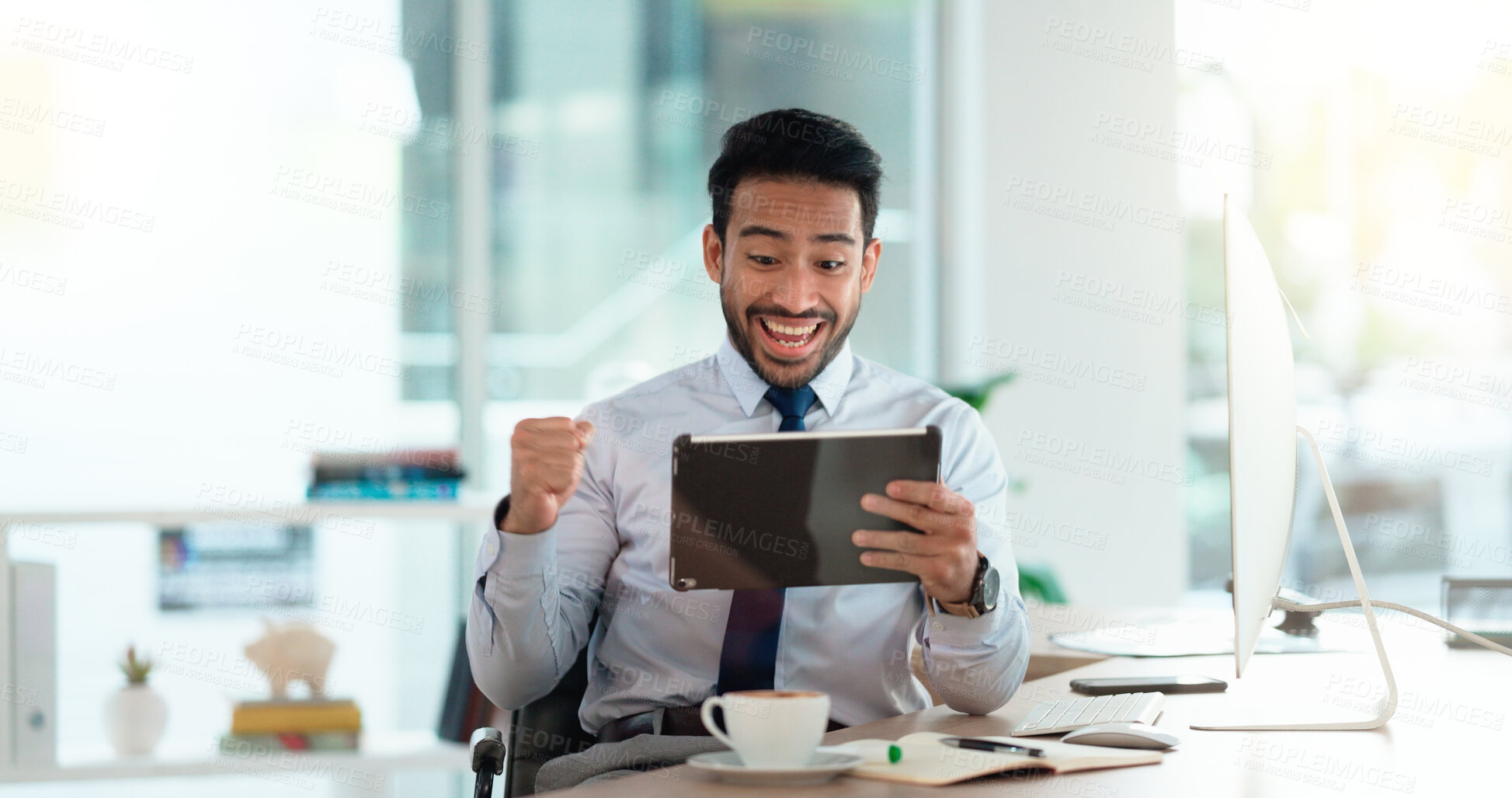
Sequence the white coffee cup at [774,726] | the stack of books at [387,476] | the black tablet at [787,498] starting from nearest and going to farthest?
the white coffee cup at [774,726]
the black tablet at [787,498]
the stack of books at [387,476]

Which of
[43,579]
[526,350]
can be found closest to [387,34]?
[526,350]

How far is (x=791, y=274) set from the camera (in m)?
1.78

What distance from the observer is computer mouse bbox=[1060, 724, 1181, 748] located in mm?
1215

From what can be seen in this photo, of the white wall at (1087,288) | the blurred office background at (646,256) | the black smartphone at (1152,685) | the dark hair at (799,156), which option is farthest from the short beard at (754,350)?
the white wall at (1087,288)

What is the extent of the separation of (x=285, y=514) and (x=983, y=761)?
2270 millimetres

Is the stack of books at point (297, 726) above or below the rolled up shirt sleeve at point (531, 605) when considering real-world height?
below

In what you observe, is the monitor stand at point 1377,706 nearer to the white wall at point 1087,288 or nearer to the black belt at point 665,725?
the black belt at point 665,725

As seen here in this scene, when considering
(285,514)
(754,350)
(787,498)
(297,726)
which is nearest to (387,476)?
(285,514)

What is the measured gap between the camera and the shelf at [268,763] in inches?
107

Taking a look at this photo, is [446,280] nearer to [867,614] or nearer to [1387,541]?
[867,614]

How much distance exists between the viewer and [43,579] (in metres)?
2.78

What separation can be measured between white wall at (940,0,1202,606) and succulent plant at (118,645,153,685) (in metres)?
2.38

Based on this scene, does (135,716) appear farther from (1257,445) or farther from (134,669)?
(1257,445)

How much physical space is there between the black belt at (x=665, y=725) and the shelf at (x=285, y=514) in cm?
123
